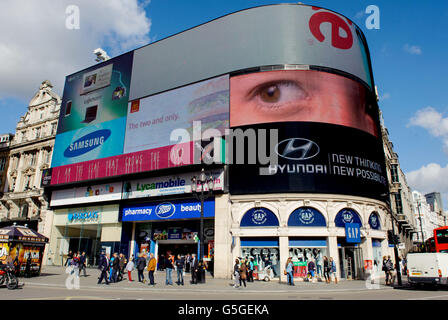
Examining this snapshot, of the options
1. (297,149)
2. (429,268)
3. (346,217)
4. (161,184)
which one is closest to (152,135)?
(161,184)

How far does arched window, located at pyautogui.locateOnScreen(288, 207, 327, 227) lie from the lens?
86.6 ft

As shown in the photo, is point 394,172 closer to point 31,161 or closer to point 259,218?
point 259,218

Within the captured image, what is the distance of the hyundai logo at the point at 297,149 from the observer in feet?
89.9

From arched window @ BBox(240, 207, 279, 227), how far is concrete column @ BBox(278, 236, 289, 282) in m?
1.33

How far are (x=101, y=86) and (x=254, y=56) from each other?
2130cm

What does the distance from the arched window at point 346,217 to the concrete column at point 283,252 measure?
4576 mm

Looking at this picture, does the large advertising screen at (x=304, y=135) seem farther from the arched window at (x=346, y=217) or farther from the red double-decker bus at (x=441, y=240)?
the red double-decker bus at (x=441, y=240)

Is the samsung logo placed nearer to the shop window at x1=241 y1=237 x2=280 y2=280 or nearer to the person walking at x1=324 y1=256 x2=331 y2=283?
the shop window at x1=241 y1=237 x2=280 y2=280

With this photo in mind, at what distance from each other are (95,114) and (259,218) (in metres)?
25.5

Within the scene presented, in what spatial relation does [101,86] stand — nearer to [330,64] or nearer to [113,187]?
[113,187]

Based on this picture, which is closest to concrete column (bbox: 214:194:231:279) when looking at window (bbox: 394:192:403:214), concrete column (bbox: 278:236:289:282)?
concrete column (bbox: 278:236:289:282)

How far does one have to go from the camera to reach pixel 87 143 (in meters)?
39.2

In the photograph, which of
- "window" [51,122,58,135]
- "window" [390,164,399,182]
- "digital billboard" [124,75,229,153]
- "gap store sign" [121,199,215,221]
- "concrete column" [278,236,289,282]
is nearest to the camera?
"concrete column" [278,236,289,282]

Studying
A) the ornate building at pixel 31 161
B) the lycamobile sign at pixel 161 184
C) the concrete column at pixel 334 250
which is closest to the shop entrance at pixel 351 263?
the concrete column at pixel 334 250
